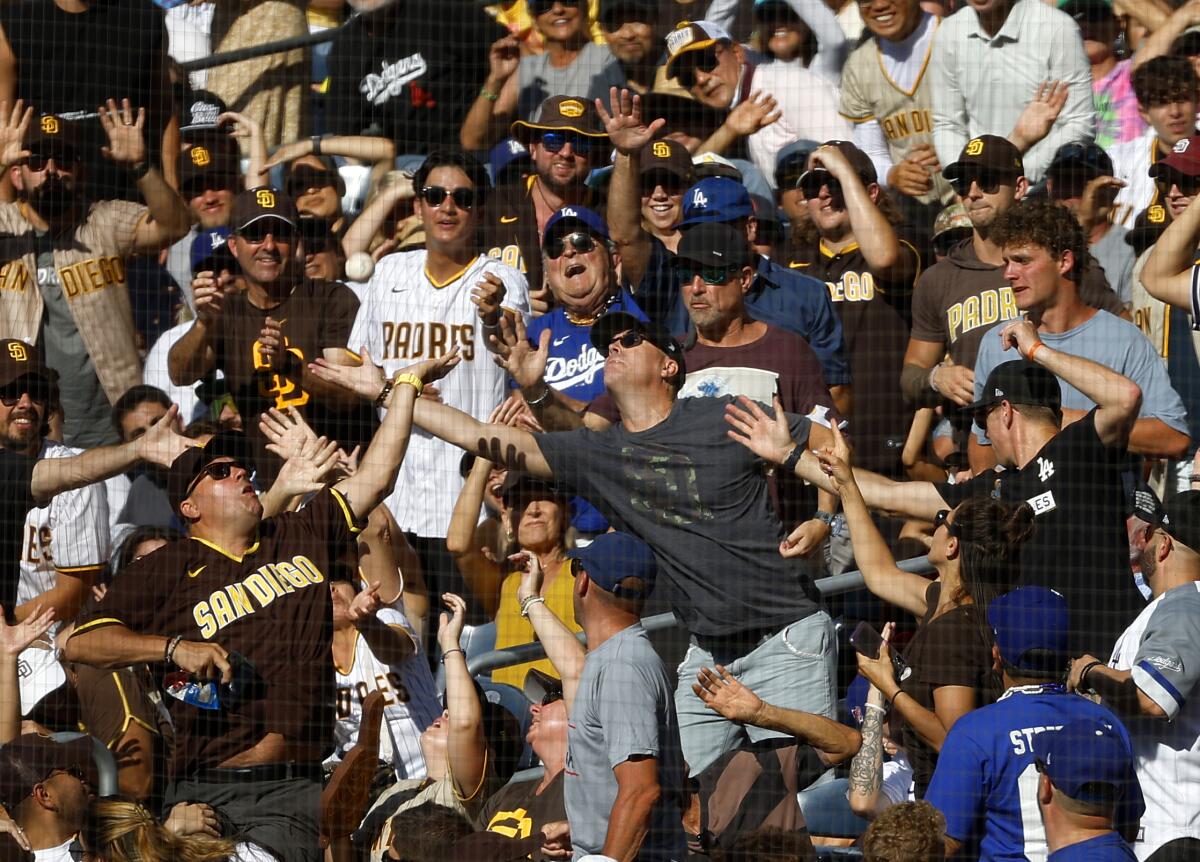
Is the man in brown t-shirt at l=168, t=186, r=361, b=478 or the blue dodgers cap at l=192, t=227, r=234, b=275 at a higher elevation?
the blue dodgers cap at l=192, t=227, r=234, b=275

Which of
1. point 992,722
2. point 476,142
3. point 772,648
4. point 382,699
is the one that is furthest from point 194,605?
point 476,142

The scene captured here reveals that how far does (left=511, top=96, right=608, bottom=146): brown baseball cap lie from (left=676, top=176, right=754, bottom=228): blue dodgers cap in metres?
0.74

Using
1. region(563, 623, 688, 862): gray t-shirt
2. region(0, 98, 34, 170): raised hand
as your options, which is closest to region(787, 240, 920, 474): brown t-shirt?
region(563, 623, 688, 862): gray t-shirt

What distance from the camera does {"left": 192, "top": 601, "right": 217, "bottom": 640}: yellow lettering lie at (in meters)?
6.27

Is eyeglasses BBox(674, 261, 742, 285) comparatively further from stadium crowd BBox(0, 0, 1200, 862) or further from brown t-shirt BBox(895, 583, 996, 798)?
brown t-shirt BBox(895, 583, 996, 798)

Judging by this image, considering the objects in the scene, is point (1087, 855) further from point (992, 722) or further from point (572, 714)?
point (572, 714)

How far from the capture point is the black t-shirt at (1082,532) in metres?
6.00

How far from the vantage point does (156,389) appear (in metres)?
8.05

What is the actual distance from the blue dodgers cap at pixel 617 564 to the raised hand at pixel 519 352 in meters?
1.14

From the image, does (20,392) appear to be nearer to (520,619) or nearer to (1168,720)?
(520,619)

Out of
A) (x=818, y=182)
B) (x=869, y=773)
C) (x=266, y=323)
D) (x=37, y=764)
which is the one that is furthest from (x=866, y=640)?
(x=266, y=323)

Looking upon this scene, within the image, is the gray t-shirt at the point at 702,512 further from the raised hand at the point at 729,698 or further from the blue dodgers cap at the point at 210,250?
the blue dodgers cap at the point at 210,250

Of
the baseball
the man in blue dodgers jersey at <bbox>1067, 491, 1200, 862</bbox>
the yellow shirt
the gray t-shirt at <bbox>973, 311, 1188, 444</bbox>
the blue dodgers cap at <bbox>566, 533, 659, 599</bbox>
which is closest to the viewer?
the man in blue dodgers jersey at <bbox>1067, 491, 1200, 862</bbox>

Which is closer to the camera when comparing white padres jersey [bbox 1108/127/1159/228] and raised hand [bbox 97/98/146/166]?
white padres jersey [bbox 1108/127/1159/228]
